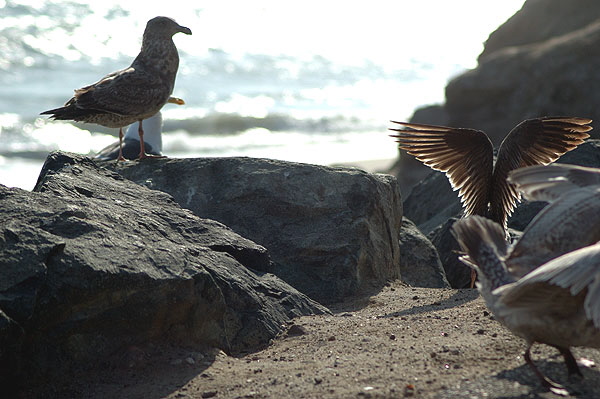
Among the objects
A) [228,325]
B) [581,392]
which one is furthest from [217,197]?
[581,392]

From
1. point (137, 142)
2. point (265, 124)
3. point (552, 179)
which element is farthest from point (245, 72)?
point (552, 179)

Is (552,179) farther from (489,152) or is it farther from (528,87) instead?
(528,87)

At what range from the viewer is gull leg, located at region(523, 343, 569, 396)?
3.51m

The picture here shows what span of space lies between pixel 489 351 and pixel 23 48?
69.6 feet

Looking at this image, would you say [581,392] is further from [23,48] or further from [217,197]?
[23,48]

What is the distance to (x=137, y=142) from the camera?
8.96 metres

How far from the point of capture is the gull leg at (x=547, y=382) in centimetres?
351

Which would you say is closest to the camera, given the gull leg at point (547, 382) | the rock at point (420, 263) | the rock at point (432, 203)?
the gull leg at point (547, 382)

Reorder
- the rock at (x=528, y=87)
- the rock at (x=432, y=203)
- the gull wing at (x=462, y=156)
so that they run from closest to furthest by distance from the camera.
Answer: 1. the gull wing at (x=462, y=156)
2. the rock at (x=432, y=203)
3. the rock at (x=528, y=87)

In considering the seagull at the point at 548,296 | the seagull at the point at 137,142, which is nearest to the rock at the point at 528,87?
the seagull at the point at 137,142

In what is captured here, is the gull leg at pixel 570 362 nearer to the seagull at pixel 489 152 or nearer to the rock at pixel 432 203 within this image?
the seagull at pixel 489 152

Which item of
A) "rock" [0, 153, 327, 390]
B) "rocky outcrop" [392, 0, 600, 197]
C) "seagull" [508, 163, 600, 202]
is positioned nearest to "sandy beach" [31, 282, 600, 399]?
"rock" [0, 153, 327, 390]

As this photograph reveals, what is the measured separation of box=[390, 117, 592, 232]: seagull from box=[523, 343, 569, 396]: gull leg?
258cm

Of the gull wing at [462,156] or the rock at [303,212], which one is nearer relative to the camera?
the rock at [303,212]
